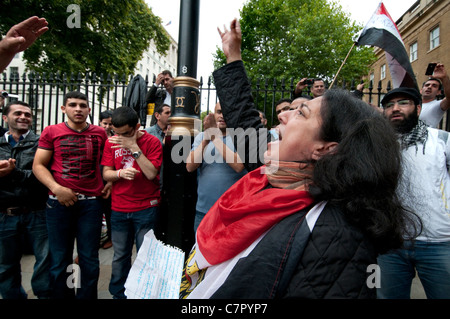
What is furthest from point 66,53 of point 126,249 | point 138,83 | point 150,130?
point 126,249

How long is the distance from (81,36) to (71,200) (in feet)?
33.6

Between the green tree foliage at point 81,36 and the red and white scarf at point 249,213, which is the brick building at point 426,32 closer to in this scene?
A: the green tree foliage at point 81,36

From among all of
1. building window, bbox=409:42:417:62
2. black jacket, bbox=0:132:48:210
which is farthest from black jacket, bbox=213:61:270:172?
building window, bbox=409:42:417:62

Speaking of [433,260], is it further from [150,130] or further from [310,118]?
[150,130]

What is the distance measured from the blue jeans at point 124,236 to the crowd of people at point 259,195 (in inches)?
0.6

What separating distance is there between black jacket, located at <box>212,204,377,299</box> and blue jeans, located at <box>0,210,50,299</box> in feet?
10.1

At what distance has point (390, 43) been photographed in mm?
3115

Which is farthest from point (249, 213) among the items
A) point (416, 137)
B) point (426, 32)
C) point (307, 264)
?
point (426, 32)

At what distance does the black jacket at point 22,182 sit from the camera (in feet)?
9.74

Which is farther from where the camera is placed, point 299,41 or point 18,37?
point 299,41

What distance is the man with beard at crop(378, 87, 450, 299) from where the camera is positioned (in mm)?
1991

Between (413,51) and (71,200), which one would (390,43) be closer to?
(71,200)

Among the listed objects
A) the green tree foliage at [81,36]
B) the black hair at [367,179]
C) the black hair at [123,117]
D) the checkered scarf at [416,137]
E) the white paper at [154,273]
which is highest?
the green tree foliage at [81,36]

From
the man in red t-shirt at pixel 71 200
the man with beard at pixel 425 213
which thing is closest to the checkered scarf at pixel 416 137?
the man with beard at pixel 425 213
